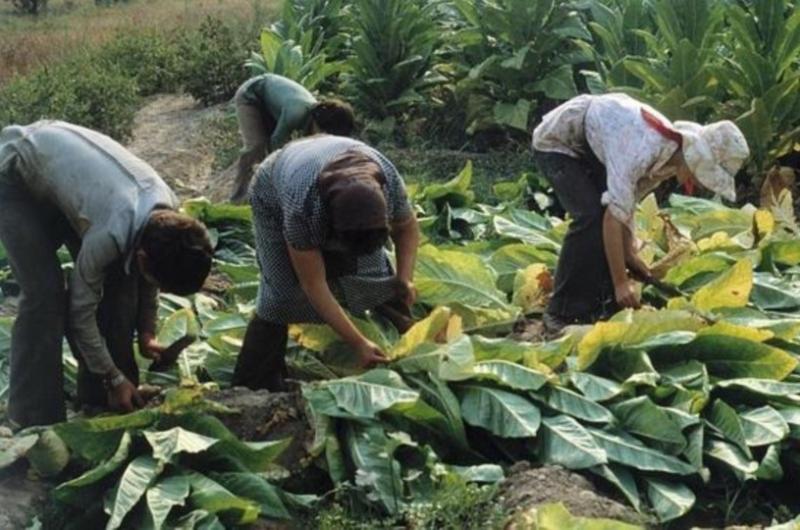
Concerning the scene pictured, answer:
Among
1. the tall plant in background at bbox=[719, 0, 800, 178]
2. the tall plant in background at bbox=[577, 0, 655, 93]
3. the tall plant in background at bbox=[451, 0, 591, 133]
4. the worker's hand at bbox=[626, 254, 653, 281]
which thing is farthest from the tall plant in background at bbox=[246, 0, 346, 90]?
Answer: the worker's hand at bbox=[626, 254, 653, 281]

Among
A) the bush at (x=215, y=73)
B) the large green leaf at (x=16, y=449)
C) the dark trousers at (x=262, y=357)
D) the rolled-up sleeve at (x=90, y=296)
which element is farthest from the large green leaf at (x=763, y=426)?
the bush at (x=215, y=73)

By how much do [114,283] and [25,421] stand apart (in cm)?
56

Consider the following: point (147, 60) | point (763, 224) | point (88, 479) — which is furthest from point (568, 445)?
point (147, 60)

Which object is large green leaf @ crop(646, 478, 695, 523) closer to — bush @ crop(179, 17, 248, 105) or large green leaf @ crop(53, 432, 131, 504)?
large green leaf @ crop(53, 432, 131, 504)

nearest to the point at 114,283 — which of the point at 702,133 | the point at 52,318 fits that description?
the point at 52,318

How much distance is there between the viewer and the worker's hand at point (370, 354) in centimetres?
436

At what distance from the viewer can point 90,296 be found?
13.4 feet

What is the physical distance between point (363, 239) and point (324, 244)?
0.23 m

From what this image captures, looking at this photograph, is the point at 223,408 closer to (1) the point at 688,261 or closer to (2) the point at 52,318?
(2) the point at 52,318

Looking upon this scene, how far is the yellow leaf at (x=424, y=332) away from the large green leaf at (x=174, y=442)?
29.4 inches

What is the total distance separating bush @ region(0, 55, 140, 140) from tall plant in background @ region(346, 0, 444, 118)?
1.79 m

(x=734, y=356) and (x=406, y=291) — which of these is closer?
(x=734, y=356)

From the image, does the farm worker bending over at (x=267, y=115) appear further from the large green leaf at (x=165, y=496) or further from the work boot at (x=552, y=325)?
the large green leaf at (x=165, y=496)

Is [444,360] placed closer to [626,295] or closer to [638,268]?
[626,295]
